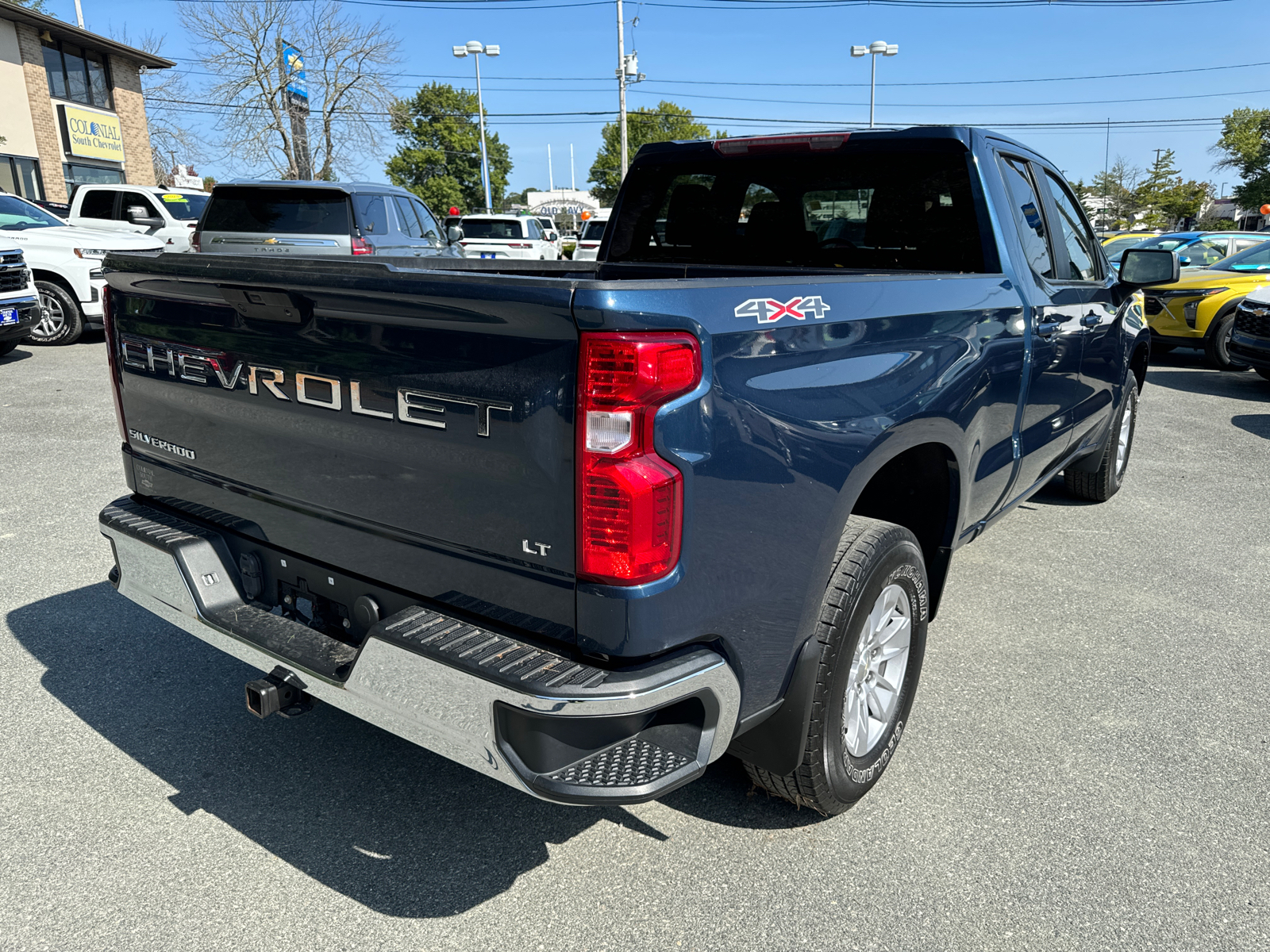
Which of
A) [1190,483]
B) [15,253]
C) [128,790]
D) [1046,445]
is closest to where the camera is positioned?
[128,790]

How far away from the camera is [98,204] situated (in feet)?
49.6

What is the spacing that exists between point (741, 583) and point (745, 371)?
47 cm

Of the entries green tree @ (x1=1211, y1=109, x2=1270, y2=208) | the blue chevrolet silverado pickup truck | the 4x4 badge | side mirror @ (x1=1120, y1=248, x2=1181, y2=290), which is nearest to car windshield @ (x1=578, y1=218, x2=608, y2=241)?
side mirror @ (x1=1120, y1=248, x2=1181, y2=290)

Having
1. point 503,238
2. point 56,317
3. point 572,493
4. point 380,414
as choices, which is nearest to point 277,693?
point 380,414

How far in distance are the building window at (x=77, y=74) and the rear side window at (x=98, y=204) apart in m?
16.6

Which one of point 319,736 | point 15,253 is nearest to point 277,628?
point 319,736

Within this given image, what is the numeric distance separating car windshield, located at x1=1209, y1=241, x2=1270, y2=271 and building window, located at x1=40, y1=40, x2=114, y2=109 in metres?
30.7

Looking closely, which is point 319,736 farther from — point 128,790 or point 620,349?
point 620,349

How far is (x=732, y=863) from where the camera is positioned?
99.1 inches

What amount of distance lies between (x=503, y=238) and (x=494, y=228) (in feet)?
2.87

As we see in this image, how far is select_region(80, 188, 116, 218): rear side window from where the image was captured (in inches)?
591

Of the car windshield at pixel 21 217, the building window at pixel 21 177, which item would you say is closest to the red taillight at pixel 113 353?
the car windshield at pixel 21 217

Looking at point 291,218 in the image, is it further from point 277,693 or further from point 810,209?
point 277,693

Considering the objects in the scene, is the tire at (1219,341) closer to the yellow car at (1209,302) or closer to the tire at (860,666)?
the yellow car at (1209,302)
